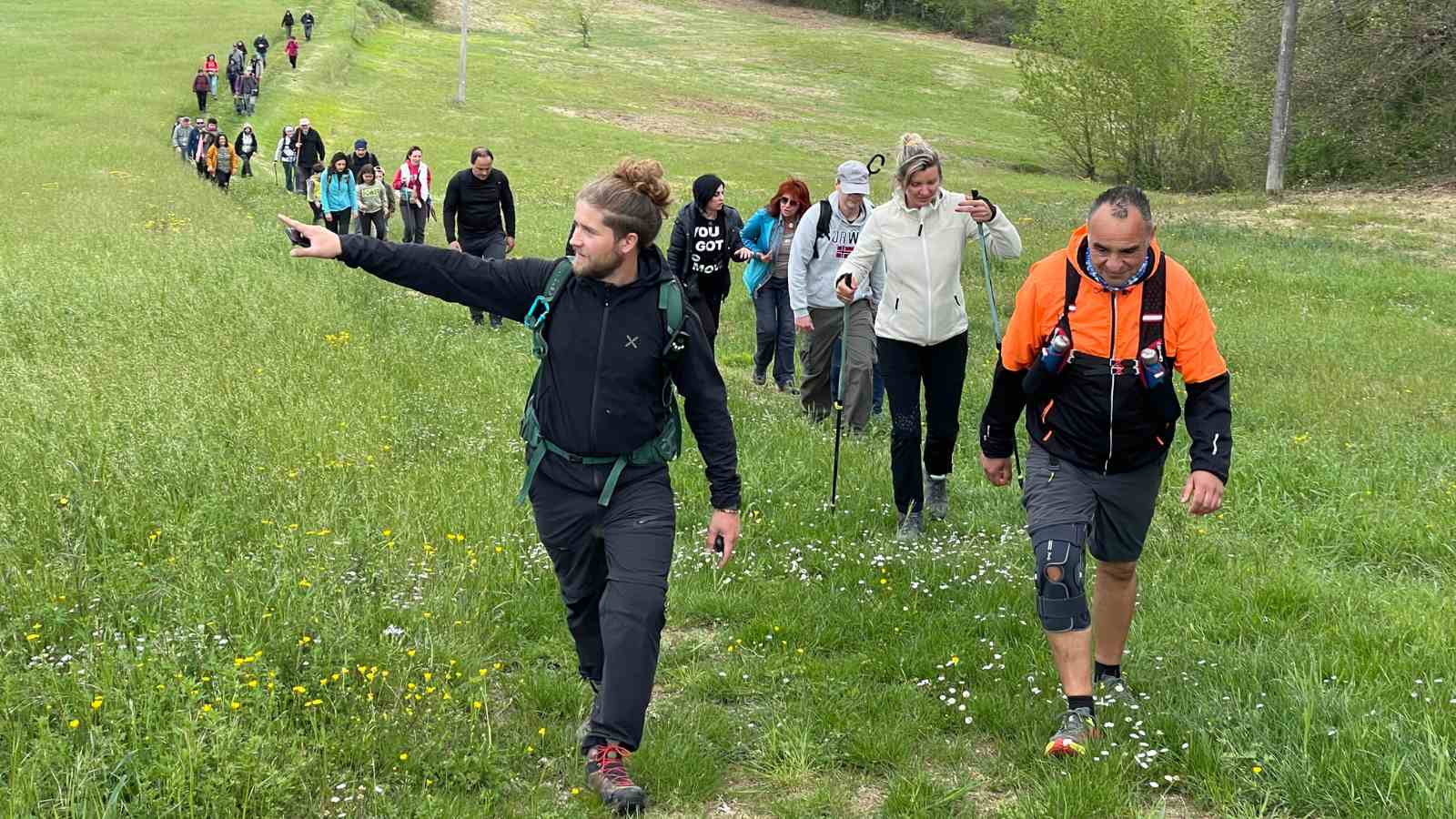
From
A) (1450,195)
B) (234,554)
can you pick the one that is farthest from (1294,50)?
(234,554)

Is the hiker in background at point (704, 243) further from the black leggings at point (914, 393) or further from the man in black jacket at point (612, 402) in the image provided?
the man in black jacket at point (612, 402)

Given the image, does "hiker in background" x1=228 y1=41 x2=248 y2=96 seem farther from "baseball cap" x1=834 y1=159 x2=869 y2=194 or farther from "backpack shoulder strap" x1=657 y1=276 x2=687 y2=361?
"backpack shoulder strap" x1=657 y1=276 x2=687 y2=361

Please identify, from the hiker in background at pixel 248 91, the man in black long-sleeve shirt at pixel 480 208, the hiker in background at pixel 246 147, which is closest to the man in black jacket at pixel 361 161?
the man in black long-sleeve shirt at pixel 480 208

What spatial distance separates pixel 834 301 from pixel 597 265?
613cm

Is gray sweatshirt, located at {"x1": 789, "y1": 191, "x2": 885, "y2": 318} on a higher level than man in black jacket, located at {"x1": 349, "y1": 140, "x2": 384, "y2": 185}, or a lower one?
lower

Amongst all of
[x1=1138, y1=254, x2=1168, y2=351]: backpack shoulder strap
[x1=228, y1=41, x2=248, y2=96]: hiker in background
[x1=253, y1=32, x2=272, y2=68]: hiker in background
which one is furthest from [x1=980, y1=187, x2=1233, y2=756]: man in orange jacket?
[x1=253, y1=32, x2=272, y2=68]: hiker in background

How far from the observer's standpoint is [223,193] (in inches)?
1069

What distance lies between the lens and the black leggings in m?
7.56

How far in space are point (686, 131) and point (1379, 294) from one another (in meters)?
43.4

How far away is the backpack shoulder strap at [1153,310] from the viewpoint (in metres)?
4.66

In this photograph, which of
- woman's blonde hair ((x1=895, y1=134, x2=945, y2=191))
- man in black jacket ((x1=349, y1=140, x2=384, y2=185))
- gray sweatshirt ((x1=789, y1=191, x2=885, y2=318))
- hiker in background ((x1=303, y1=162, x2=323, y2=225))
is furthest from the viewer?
hiker in background ((x1=303, y1=162, x2=323, y2=225))

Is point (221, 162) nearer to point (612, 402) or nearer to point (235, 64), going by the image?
point (235, 64)

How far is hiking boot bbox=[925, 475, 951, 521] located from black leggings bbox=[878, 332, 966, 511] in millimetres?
320

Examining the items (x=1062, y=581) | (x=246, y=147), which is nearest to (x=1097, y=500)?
(x=1062, y=581)
